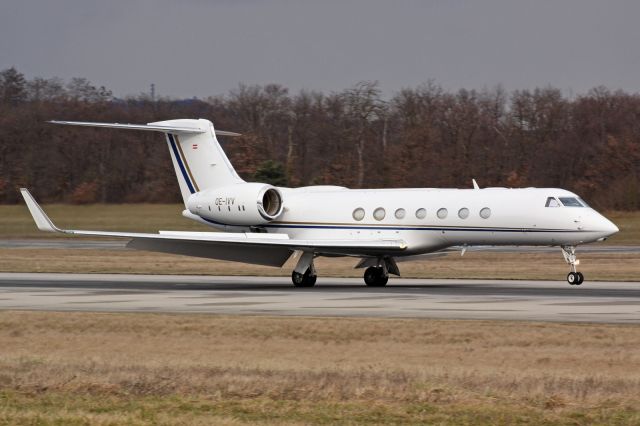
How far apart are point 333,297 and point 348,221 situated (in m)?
4.96

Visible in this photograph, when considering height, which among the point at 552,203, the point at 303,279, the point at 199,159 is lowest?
the point at 303,279

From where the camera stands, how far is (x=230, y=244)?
28734mm

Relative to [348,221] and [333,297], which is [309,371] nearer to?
[333,297]

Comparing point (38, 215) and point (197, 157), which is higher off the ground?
point (197, 157)

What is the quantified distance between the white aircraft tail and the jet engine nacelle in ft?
2.29

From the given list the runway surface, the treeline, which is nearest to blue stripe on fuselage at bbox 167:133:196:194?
the runway surface

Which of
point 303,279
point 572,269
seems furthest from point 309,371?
point 572,269

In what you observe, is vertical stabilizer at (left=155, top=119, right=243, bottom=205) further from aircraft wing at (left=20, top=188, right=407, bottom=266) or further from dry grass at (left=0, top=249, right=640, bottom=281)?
dry grass at (left=0, top=249, right=640, bottom=281)

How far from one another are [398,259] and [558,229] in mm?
4621

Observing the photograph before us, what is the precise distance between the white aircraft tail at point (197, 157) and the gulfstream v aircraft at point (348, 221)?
27mm

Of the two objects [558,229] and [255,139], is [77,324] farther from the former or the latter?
[255,139]

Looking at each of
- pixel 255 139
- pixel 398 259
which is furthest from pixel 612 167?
pixel 398 259

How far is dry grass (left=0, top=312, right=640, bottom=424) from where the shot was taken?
11055 mm

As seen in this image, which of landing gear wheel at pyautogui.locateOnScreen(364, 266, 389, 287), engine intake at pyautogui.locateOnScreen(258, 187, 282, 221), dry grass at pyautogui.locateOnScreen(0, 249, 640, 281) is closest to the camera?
landing gear wheel at pyautogui.locateOnScreen(364, 266, 389, 287)
